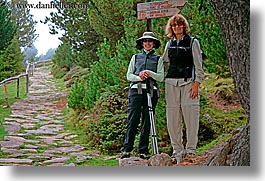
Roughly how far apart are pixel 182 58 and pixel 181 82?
0.44 ft

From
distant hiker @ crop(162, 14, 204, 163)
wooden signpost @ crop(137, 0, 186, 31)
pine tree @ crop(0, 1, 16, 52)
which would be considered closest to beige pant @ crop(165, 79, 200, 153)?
distant hiker @ crop(162, 14, 204, 163)

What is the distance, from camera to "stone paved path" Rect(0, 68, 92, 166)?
2.52 m

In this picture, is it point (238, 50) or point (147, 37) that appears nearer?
point (238, 50)

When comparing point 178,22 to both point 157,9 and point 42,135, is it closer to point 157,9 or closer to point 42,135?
point 157,9

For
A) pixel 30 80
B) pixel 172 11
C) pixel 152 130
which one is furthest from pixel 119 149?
pixel 172 11

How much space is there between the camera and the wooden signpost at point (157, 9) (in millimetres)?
2527

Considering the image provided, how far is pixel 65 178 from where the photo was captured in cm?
245

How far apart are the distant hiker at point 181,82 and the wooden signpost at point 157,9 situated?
4 centimetres

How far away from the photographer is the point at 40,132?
2605 mm

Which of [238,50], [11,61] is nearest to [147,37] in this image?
[238,50]

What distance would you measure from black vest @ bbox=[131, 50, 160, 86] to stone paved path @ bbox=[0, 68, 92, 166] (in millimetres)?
472

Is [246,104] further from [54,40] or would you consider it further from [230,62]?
[54,40]

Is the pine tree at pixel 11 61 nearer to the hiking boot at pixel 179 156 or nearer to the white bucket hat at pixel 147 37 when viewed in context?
the white bucket hat at pixel 147 37

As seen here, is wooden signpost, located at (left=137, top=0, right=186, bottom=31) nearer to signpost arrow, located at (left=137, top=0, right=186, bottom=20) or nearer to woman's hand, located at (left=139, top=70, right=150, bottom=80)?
signpost arrow, located at (left=137, top=0, right=186, bottom=20)
